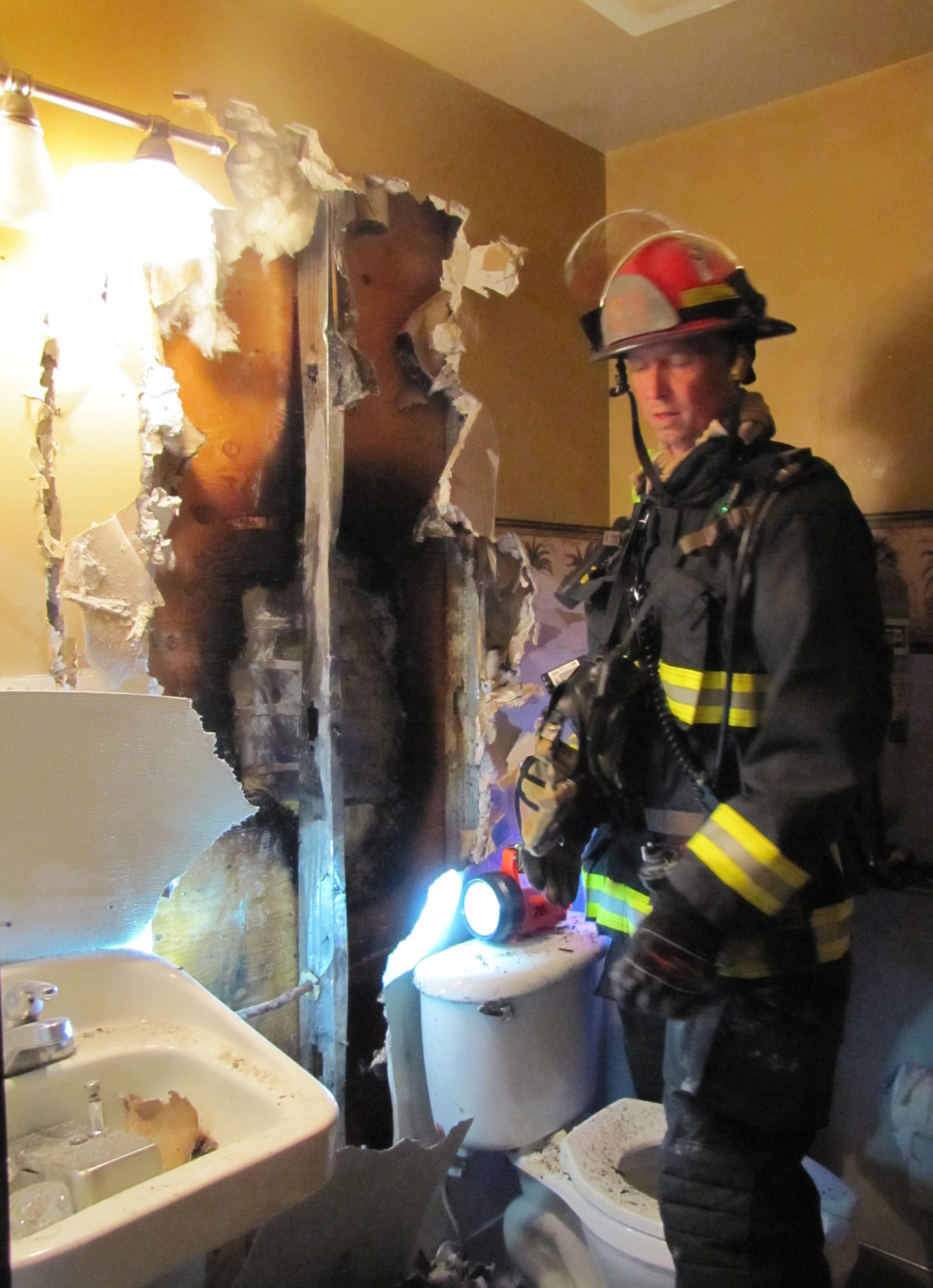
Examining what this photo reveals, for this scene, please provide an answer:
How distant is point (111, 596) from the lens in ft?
4.43

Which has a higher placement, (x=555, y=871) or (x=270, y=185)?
(x=270, y=185)

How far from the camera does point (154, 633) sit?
56.2 inches

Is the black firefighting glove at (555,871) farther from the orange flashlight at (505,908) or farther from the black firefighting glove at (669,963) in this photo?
the black firefighting glove at (669,963)

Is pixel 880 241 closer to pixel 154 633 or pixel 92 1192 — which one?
pixel 154 633

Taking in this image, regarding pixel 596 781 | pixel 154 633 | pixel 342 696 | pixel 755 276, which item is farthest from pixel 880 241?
pixel 154 633

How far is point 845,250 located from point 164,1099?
1.93 meters

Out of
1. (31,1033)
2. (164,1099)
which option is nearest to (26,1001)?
(31,1033)

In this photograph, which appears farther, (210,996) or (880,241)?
(880,241)

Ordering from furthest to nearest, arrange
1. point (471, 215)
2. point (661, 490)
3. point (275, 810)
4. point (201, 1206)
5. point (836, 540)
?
point (471, 215) < point (275, 810) < point (661, 490) < point (836, 540) < point (201, 1206)

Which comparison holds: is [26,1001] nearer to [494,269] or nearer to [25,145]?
[25,145]

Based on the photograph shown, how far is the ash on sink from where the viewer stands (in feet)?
5.05

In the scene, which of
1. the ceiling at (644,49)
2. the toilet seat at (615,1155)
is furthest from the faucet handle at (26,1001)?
the ceiling at (644,49)

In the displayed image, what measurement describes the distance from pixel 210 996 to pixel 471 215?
1.56 metres

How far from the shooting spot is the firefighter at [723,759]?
1.11 m
